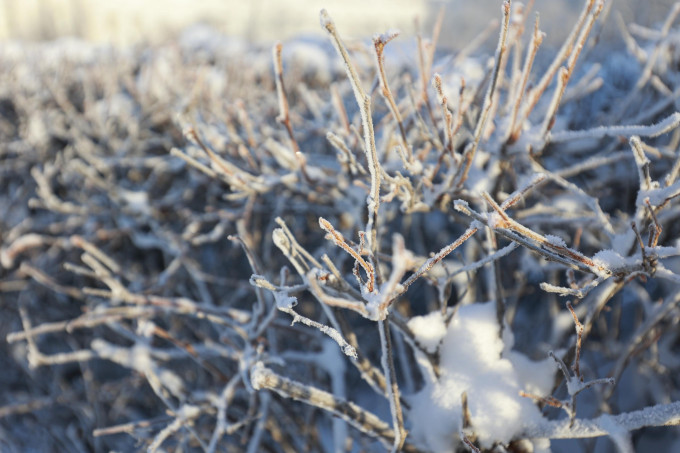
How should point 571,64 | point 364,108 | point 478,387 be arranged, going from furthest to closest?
point 478,387 < point 571,64 < point 364,108

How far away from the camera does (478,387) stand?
1438 mm

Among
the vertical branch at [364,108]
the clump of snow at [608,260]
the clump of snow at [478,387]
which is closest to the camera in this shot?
the vertical branch at [364,108]

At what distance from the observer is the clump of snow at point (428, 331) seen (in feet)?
4.70

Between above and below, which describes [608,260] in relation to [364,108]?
below

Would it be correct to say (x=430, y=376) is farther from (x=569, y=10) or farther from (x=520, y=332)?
(x=569, y=10)

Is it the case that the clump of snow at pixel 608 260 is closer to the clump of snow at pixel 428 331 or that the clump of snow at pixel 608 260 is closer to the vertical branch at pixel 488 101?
the vertical branch at pixel 488 101

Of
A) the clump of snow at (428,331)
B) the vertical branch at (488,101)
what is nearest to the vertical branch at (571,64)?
the vertical branch at (488,101)

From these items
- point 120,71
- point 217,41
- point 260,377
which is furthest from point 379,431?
point 217,41

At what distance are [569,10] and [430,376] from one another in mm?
4455

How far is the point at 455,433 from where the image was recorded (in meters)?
1.43

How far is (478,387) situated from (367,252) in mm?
707

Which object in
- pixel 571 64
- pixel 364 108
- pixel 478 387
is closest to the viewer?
pixel 364 108

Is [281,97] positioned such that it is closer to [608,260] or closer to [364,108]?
[364,108]

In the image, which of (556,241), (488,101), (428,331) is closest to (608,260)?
(556,241)
